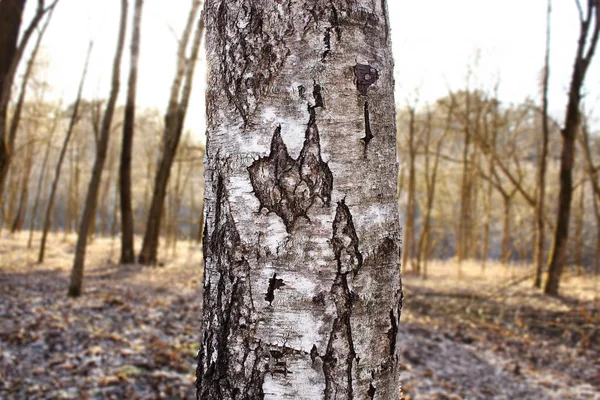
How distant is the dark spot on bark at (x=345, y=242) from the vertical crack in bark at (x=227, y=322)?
0.59 ft

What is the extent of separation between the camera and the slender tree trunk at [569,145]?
9312mm

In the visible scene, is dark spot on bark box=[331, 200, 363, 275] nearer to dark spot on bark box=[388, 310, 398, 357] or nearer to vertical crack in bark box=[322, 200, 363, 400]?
vertical crack in bark box=[322, 200, 363, 400]

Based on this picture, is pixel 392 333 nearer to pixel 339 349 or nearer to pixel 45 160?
pixel 339 349

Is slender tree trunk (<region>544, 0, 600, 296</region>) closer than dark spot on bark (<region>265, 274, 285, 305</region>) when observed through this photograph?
No

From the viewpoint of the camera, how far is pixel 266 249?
0.83m

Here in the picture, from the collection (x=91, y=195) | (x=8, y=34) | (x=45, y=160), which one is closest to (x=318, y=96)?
(x=91, y=195)

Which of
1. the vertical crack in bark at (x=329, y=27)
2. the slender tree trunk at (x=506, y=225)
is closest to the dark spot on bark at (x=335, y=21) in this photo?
the vertical crack in bark at (x=329, y=27)

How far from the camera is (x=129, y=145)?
10.9m

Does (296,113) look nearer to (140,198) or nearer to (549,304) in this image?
(549,304)

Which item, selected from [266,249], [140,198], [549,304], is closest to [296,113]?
[266,249]

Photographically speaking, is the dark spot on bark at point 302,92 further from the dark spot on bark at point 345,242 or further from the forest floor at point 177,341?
the forest floor at point 177,341

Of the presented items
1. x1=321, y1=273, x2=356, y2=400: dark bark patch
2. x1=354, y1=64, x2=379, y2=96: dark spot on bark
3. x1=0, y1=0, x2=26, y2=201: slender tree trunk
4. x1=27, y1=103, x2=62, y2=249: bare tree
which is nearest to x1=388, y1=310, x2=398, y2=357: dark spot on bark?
x1=321, y1=273, x2=356, y2=400: dark bark patch

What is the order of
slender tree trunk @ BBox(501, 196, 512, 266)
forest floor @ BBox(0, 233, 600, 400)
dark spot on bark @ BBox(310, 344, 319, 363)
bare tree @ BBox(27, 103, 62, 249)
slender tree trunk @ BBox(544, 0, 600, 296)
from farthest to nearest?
slender tree trunk @ BBox(501, 196, 512, 266), bare tree @ BBox(27, 103, 62, 249), slender tree trunk @ BBox(544, 0, 600, 296), forest floor @ BBox(0, 233, 600, 400), dark spot on bark @ BBox(310, 344, 319, 363)

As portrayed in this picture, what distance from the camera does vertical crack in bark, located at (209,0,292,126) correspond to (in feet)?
2.79
